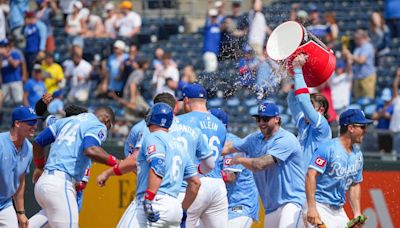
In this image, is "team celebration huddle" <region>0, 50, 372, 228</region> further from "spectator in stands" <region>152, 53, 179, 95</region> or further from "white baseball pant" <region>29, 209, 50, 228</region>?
"spectator in stands" <region>152, 53, 179, 95</region>

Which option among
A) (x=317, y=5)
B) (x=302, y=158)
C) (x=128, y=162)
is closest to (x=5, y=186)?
(x=128, y=162)

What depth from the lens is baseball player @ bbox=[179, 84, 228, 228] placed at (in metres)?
12.2

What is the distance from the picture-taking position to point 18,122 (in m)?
12.2

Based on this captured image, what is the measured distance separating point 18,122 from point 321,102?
339cm

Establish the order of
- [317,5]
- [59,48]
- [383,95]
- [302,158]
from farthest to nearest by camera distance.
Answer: [59,48], [317,5], [383,95], [302,158]

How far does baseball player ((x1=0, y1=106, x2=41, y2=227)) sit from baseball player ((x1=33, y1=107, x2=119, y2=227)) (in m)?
0.28

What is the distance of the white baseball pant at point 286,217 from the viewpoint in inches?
472

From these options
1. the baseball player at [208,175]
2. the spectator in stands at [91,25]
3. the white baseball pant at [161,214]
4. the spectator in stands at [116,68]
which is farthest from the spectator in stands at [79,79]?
the white baseball pant at [161,214]

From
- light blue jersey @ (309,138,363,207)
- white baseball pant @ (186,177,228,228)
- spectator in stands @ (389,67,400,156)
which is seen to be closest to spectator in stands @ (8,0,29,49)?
spectator in stands @ (389,67,400,156)

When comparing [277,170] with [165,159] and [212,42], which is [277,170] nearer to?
[165,159]

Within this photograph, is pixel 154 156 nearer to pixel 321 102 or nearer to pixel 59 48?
pixel 321 102

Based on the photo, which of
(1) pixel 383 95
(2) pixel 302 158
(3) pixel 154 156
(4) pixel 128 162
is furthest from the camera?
(1) pixel 383 95

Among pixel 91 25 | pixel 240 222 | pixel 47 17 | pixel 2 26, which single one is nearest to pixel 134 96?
pixel 2 26

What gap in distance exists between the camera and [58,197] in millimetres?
12000
